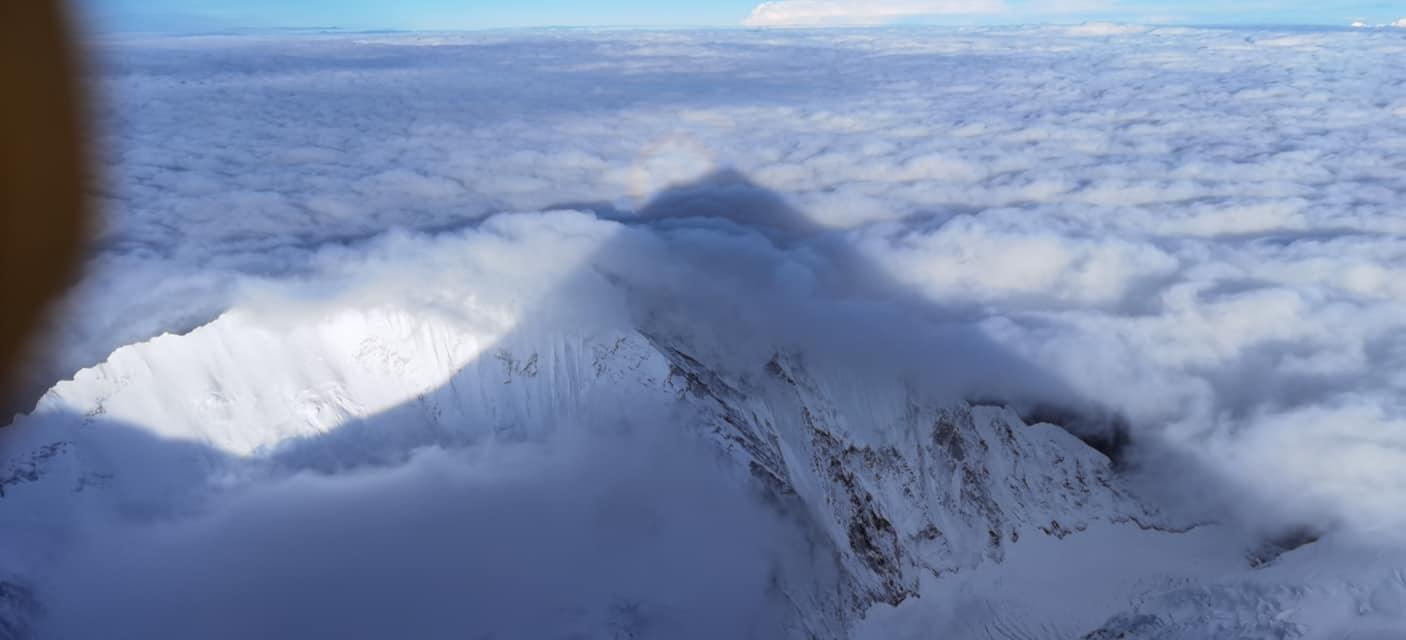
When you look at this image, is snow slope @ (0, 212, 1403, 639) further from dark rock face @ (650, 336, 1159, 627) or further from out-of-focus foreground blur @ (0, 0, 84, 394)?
out-of-focus foreground blur @ (0, 0, 84, 394)

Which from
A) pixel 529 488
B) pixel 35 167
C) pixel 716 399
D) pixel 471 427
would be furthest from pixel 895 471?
pixel 35 167

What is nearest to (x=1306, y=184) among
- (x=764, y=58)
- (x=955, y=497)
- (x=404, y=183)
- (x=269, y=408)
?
(x=955, y=497)

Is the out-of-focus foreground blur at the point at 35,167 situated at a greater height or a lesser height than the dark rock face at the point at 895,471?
greater

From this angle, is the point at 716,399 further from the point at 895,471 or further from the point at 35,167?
the point at 35,167

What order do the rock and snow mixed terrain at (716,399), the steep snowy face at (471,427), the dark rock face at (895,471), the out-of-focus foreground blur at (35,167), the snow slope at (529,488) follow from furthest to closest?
the dark rock face at (895,471)
the steep snowy face at (471,427)
the rock and snow mixed terrain at (716,399)
the snow slope at (529,488)
the out-of-focus foreground blur at (35,167)

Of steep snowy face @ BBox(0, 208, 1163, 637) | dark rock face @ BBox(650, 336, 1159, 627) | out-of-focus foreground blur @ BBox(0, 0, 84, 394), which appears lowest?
dark rock face @ BBox(650, 336, 1159, 627)

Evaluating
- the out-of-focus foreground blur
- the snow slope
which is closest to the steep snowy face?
the snow slope

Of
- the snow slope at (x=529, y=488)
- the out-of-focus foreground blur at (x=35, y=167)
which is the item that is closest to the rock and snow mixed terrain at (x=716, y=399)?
the snow slope at (x=529, y=488)

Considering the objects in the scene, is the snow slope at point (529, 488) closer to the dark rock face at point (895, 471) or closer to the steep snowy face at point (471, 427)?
the steep snowy face at point (471, 427)

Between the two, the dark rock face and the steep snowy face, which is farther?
the dark rock face
